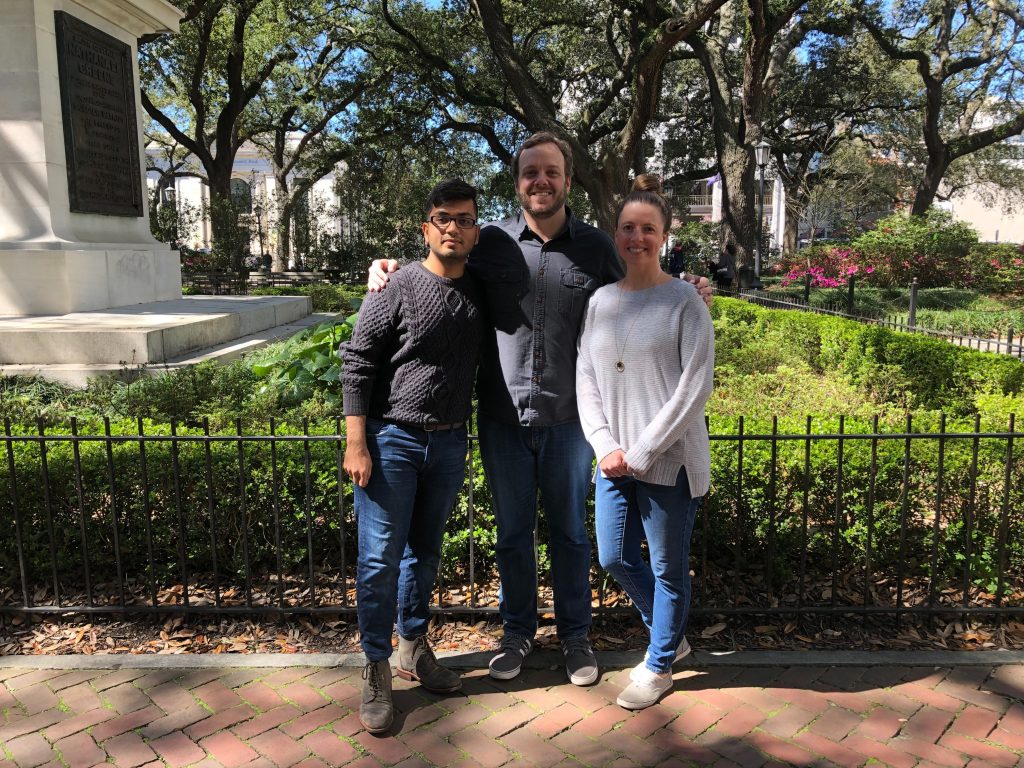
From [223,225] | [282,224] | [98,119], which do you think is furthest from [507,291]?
[282,224]

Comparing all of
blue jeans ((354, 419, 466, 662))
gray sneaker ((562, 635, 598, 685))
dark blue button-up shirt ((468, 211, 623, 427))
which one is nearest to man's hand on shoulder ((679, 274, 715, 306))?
dark blue button-up shirt ((468, 211, 623, 427))

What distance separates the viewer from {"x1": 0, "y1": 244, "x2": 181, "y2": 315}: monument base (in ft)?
27.7

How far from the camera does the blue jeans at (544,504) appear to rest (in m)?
3.19

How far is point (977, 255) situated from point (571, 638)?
22.8 meters

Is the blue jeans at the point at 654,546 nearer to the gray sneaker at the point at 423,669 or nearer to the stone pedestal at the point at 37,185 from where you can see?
the gray sneaker at the point at 423,669

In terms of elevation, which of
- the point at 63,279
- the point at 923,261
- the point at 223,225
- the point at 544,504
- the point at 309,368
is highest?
the point at 223,225

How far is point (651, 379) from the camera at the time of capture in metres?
3.00

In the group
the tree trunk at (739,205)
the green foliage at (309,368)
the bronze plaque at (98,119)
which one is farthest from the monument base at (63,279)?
the tree trunk at (739,205)

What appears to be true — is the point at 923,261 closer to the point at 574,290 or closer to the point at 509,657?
the point at 574,290

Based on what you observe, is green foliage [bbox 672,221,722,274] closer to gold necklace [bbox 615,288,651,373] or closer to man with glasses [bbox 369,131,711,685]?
man with glasses [bbox 369,131,711,685]

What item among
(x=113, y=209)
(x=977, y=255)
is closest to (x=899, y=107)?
(x=977, y=255)

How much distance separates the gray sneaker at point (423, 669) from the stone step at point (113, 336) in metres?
4.84

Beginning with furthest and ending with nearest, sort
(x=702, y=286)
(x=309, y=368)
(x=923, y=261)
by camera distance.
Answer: (x=923, y=261)
(x=309, y=368)
(x=702, y=286)

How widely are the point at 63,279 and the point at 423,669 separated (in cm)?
722
